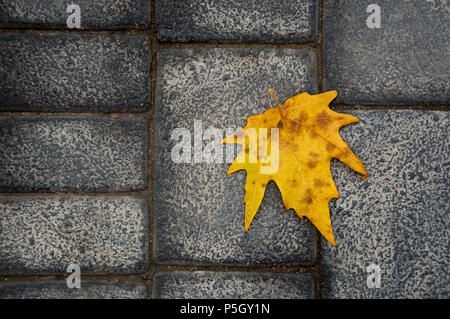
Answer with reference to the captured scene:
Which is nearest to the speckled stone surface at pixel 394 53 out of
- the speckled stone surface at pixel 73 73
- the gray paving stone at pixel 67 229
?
the speckled stone surface at pixel 73 73

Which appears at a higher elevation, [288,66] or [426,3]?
[426,3]

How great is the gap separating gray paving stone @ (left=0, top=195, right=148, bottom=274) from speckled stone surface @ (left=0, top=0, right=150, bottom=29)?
24.3 inches

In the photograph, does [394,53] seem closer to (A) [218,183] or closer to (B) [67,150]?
(A) [218,183]

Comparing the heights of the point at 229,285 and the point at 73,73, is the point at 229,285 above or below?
below

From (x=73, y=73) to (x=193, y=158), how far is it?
1.71ft

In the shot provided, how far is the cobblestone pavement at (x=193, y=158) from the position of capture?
127cm

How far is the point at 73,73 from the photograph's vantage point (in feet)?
4.20

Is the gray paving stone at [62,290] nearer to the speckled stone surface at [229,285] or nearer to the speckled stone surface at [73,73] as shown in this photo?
the speckled stone surface at [229,285]

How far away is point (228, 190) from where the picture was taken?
1.27 metres

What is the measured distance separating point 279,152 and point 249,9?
20.7 inches

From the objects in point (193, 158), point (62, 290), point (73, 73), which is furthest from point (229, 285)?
point (73, 73)

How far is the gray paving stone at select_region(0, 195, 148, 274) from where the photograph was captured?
4.19 ft
